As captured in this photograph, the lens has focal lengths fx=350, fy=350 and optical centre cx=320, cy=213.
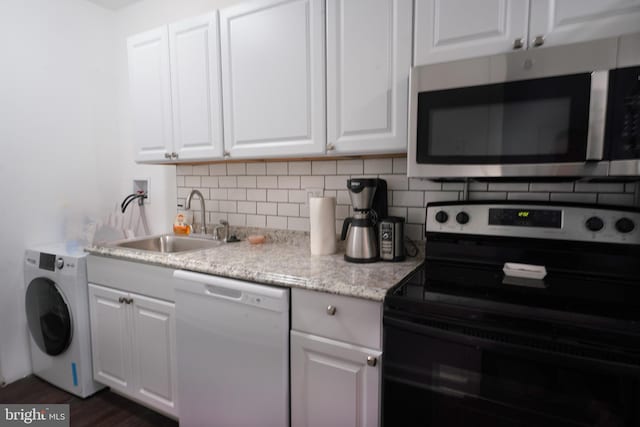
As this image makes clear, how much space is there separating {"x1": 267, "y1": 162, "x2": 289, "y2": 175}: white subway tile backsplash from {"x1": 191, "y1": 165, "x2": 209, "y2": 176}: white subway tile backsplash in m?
0.52

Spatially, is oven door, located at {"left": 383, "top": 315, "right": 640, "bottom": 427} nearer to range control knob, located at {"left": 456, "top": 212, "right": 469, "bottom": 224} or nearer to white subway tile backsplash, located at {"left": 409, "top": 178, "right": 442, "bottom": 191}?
range control knob, located at {"left": 456, "top": 212, "right": 469, "bottom": 224}

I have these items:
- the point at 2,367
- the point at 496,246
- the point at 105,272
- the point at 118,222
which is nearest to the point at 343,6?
the point at 496,246

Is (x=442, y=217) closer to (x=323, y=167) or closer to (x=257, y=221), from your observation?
(x=323, y=167)

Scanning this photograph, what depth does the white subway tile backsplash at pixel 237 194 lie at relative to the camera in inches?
86.7

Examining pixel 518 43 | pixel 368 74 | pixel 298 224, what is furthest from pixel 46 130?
pixel 518 43

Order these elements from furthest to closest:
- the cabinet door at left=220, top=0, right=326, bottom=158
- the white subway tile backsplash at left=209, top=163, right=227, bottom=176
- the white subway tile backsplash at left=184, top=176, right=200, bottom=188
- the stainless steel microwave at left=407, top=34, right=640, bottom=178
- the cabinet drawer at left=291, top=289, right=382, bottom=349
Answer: the white subway tile backsplash at left=184, top=176, right=200, bottom=188 → the white subway tile backsplash at left=209, top=163, right=227, bottom=176 → the cabinet door at left=220, top=0, right=326, bottom=158 → the cabinet drawer at left=291, top=289, right=382, bottom=349 → the stainless steel microwave at left=407, top=34, right=640, bottom=178

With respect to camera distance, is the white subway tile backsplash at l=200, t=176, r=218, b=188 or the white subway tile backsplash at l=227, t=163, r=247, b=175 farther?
the white subway tile backsplash at l=200, t=176, r=218, b=188

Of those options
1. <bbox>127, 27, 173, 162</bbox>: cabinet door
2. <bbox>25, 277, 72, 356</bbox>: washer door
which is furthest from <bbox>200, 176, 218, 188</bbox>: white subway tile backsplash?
<bbox>25, 277, 72, 356</bbox>: washer door

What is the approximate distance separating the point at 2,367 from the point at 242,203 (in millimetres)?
1784

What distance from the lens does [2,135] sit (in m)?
2.09

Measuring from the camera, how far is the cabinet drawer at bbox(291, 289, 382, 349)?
113 cm

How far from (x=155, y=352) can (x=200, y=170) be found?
118cm

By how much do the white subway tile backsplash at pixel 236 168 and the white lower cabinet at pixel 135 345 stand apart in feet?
2.94

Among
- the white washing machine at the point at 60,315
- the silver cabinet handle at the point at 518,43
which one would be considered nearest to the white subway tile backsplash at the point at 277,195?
the white washing machine at the point at 60,315
